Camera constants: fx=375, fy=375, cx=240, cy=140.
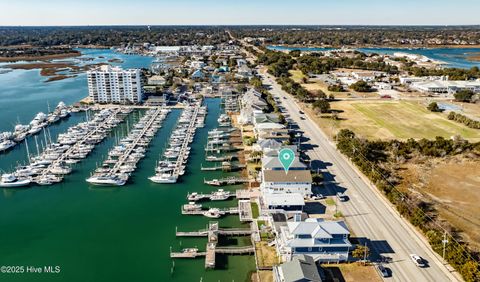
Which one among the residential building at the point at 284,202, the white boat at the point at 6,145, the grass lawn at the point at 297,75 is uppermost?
the grass lawn at the point at 297,75

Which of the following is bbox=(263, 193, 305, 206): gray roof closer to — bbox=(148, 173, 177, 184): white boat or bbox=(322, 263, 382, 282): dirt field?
bbox=(322, 263, 382, 282): dirt field

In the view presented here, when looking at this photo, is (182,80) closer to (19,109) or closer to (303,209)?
(19,109)

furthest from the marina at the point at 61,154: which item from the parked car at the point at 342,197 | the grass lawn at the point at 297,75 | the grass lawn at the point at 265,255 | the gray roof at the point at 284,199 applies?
the grass lawn at the point at 297,75

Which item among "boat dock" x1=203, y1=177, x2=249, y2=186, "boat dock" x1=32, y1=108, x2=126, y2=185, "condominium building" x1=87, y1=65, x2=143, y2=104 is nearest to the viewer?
"boat dock" x1=203, y1=177, x2=249, y2=186

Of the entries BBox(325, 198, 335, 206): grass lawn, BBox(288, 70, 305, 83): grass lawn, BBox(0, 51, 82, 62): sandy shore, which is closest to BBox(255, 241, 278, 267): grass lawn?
BBox(325, 198, 335, 206): grass lawn

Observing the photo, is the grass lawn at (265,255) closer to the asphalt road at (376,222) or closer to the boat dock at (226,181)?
the asphalt road at (376,222)
